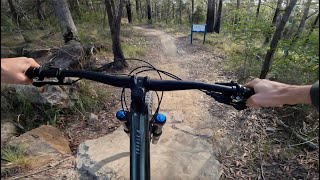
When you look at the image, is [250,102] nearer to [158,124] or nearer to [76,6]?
[158,124]

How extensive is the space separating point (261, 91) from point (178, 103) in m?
3.83

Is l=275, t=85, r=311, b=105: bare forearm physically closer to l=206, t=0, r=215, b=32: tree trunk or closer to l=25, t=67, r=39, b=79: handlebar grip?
l=25, t=67, r=39, b=79: handlebar grip

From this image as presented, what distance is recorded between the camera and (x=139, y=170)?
1.58 metres

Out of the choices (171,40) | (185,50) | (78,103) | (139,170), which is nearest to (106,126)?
(78,103)

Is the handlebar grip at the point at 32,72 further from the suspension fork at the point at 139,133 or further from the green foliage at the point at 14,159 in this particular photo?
the green foliage at the point at 14,159

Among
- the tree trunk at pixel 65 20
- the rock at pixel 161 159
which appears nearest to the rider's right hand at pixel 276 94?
the rock at pixel 161 159

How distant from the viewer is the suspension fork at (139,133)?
1.40m

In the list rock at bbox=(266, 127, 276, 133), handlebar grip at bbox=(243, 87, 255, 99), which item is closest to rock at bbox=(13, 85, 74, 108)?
rock at bbox=(266, 127, 276, 133)

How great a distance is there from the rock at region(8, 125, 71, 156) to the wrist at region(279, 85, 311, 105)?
277 centimetres

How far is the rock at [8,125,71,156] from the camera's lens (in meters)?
3.00

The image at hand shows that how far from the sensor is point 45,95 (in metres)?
4.15

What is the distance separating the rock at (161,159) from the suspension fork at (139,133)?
3.97 feet

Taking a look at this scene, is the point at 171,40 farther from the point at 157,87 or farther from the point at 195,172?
the point at 157,87

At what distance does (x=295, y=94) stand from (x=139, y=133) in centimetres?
90
